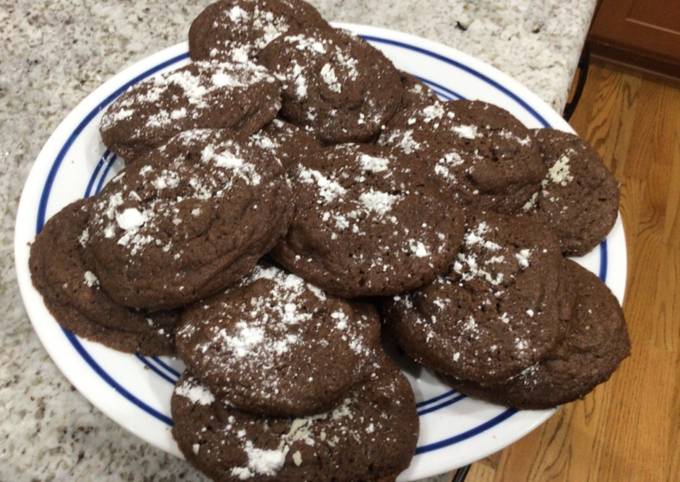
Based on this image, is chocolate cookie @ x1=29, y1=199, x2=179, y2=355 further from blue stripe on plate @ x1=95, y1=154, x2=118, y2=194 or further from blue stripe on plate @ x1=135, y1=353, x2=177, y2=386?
blue stripe on plate @ x1=95, y1=154, x2=118, y2=194

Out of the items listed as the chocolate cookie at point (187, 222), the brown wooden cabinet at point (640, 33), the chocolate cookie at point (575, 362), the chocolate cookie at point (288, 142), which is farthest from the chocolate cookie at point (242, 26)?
the brown wooden cabinet at point (640, 33)

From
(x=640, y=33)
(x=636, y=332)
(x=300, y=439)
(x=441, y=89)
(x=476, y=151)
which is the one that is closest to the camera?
(x=300, y=439)

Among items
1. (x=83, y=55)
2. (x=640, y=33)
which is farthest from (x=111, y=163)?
(x=640, y=33)

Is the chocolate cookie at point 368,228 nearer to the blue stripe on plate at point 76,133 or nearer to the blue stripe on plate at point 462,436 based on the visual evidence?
the blue stripe on plate at point 462,436

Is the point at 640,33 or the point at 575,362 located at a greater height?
the point at 575,362

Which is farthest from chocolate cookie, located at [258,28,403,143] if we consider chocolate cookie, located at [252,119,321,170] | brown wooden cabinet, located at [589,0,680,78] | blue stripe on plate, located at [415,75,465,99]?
brown wooden cabinet, located at [589,0,680,78]

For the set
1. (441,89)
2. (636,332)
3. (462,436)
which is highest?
(441,89)

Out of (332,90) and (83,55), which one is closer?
(332,90)

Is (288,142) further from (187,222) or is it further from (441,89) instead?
(441,89)
